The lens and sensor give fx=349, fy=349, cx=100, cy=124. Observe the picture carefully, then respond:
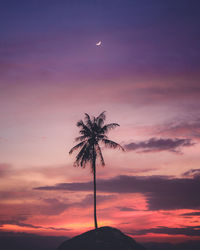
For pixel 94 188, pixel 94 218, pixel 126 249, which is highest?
pixel 94 188

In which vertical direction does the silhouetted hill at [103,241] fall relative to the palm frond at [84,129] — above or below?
below

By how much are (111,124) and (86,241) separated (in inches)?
665

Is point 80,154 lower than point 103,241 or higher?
higher

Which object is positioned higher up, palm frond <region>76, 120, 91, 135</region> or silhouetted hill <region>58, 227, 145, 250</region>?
palm frond <region>76, 120, 91, 135</region>

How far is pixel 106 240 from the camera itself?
45.8 m

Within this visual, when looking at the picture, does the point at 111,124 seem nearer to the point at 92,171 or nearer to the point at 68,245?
the point at 92,171

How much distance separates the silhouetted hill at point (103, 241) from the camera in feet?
149

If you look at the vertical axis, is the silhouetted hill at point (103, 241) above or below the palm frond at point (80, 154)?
below

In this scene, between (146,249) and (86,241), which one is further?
(146,249)

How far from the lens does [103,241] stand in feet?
150

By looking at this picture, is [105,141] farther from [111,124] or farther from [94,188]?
[94,188]

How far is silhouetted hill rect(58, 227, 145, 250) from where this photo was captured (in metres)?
45.4

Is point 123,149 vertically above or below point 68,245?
above

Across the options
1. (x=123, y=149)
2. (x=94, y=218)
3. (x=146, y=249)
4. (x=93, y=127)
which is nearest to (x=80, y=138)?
(x=93, y=127)
